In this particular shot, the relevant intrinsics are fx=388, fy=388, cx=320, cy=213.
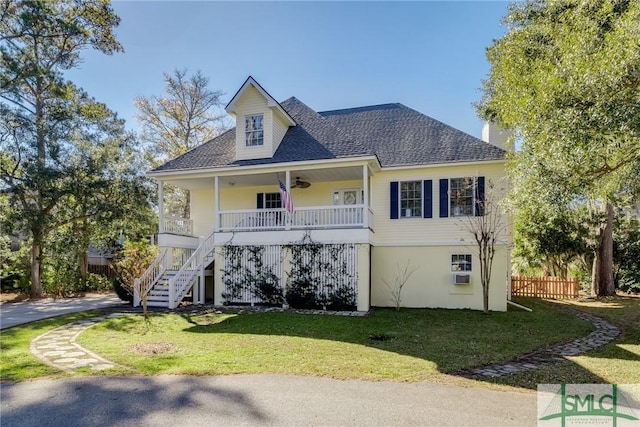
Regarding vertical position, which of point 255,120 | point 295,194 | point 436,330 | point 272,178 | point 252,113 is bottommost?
point 436,330

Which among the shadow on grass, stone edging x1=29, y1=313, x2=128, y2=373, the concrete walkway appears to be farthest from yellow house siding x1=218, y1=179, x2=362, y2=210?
stone edging x1=29, y1=313, x2=128, y2=373

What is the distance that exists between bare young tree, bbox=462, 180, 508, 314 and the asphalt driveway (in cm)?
796

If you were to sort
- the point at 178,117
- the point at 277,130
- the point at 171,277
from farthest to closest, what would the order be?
the point at 178,117 → the point at 277,130 → the point at 171,277

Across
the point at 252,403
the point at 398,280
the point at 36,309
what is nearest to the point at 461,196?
the point at 398,280

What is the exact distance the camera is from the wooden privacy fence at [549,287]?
59.6ft

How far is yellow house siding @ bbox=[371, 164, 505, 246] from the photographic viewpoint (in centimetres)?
1377

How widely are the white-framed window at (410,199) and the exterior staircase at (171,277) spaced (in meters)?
7.34

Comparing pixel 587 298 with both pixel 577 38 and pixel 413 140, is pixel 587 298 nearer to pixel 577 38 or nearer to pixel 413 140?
pixel 413 140

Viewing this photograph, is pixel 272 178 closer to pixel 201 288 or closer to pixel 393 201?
pixel 393 201

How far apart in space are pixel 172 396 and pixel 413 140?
12979 mm

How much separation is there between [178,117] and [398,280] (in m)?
20.9

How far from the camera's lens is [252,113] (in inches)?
590

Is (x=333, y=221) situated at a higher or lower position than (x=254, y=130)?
lower

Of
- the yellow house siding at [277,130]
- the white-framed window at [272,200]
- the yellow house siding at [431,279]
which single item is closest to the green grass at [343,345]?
the yellow house siding at [431,279]
